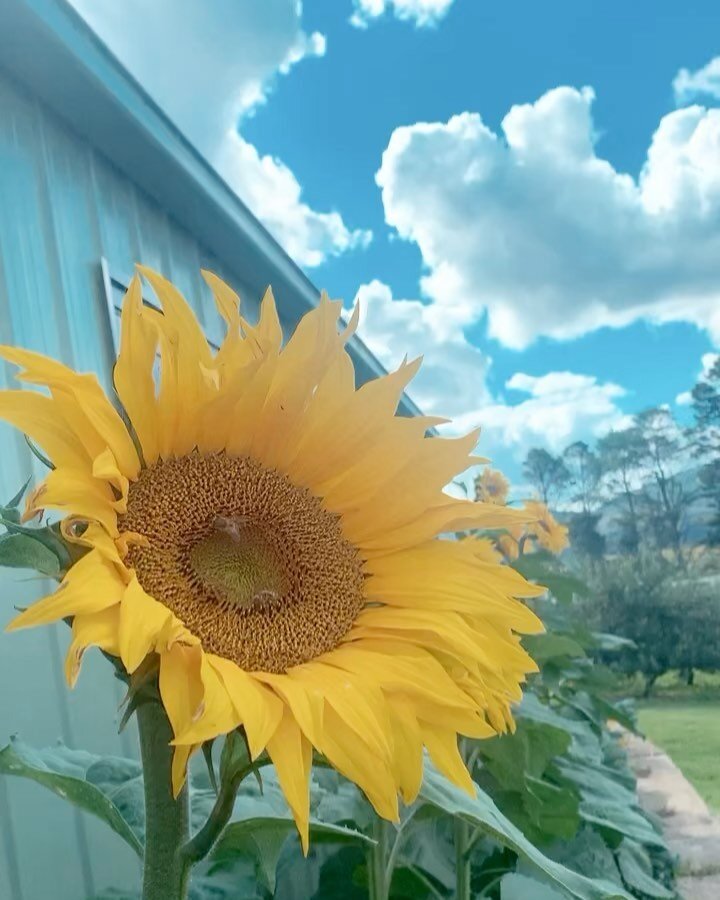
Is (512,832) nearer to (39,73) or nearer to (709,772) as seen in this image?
(39,73)

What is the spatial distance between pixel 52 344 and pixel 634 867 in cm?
163

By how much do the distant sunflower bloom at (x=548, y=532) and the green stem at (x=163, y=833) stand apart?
3.25 m

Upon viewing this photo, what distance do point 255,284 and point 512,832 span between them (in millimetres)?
2827

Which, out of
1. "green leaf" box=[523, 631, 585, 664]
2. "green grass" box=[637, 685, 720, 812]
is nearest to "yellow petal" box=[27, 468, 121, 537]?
"green leaf" box=[523, 631, 585, 664]

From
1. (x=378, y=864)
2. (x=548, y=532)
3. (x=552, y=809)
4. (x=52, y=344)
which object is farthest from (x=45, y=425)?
(x=548, y=532)

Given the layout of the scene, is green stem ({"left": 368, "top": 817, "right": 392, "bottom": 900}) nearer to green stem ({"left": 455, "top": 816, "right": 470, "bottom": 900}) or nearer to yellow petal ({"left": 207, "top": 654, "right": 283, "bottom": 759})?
green stem ({"left": 455, "top": 816, "right": 470, "bottom": 900})

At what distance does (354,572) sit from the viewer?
2.45 ft

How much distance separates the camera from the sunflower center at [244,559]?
63cm

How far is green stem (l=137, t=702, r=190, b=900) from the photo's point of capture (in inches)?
22.2

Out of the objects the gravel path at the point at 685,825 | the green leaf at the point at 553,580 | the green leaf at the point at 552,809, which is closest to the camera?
the green leaf at the point at 552,809

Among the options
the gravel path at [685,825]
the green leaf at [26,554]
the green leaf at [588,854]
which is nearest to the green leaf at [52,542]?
the green leaf at [26,554]

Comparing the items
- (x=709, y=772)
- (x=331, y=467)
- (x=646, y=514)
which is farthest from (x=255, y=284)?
(x=646, y=514)

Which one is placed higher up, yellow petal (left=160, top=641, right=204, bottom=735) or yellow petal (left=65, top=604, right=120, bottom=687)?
yellow petal (left=65, top=604, right=120, bottom=687)

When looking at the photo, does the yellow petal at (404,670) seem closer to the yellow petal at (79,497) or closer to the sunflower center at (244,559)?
the sunflower center at (244,559)
